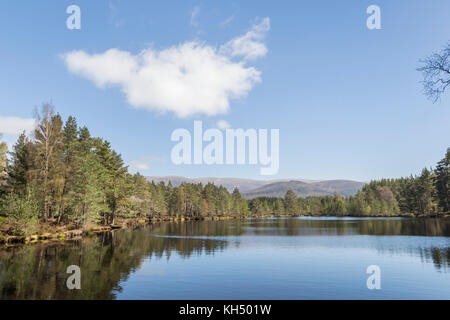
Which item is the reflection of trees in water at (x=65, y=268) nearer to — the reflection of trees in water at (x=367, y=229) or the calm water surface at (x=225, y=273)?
the calm water surface at (x=225, y=273)

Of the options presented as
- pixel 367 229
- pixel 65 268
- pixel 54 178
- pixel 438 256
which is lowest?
pixel 367 229

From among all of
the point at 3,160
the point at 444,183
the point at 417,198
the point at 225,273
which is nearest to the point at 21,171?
the point at 3,160

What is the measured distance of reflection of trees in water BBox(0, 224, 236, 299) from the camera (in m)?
17.7

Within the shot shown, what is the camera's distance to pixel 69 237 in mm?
50875

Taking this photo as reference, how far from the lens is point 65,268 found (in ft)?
80.9

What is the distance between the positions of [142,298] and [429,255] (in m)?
31.5

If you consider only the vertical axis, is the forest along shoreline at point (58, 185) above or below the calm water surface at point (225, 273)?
above

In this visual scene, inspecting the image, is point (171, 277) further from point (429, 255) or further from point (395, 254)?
point (429, 255)

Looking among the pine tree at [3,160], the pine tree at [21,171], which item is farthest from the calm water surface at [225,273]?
the pine tree at [3,160]

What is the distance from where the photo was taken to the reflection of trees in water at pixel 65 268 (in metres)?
17.7

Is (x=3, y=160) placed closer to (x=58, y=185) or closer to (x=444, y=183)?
(x=58, y=185)

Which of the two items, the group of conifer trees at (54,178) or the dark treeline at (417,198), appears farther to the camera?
the dark treeline at (417,198)

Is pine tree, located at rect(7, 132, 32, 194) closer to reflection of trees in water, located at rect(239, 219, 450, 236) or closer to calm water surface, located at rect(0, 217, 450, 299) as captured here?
calm water surface, located at rect(0, 217, 450, 299)
